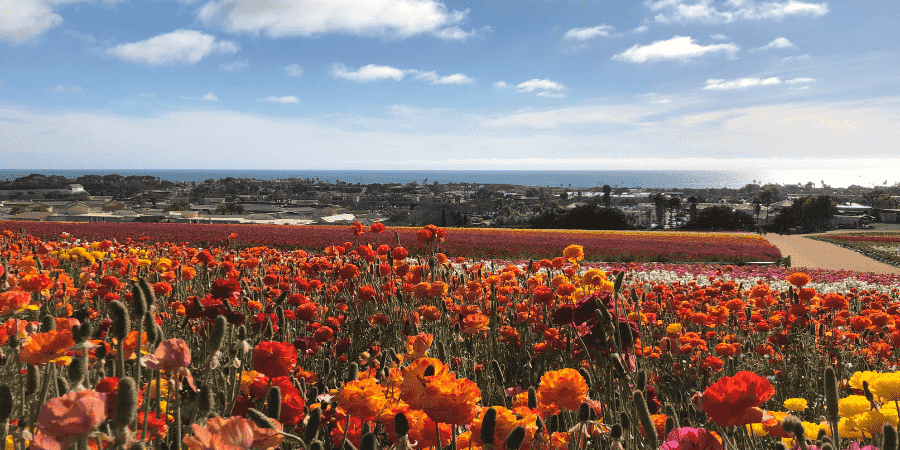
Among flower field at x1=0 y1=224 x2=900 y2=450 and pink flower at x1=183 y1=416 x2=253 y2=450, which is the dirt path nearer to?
flower field at x1=0 y1=224 x2=900 y2=450

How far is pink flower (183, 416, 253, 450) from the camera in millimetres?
952

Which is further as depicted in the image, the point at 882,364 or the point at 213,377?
the point at 882,364

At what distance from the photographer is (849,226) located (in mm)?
65688

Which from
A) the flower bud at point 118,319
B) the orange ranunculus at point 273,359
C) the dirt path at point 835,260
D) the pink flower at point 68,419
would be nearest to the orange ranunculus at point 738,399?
the orange ranunculus at point 273,359

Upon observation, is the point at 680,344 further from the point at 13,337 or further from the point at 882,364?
the point at 13,337

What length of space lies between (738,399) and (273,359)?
1297mm

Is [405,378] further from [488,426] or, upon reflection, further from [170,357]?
[170,357]

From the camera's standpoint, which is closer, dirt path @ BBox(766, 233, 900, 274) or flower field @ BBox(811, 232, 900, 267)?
dirt path @ BBox(766, 233, 900, 274)

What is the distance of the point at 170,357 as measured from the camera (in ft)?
4.04

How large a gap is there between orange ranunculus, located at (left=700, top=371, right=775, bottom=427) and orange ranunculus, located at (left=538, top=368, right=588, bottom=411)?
0.38 m

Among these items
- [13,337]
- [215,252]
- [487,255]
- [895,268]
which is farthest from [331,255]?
[895,268]

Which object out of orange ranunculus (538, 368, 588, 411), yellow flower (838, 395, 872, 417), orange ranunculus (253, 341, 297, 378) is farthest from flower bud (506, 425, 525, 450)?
yellow flower (838, 395, 872, 417)

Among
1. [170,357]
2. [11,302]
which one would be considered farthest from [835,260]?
[11,302]

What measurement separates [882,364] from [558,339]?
130 inches
